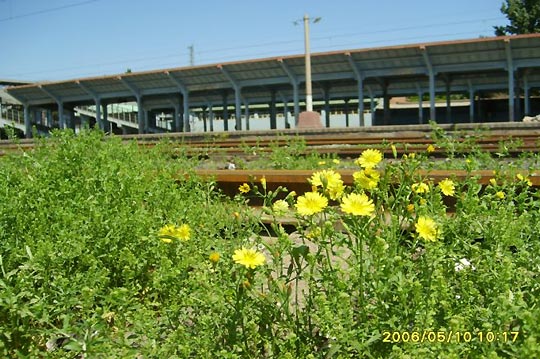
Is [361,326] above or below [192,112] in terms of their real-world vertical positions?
below

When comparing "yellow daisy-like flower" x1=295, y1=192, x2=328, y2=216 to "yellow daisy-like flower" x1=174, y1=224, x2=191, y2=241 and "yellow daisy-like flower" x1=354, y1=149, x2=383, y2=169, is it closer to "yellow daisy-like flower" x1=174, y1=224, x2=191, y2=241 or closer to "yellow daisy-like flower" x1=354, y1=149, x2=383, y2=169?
"yellow daisy-like flower" x1=354, y1=149, x2=383, y2=169

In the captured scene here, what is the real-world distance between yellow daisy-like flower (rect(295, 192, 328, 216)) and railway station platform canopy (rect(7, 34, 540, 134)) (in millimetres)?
26903

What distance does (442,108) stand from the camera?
53.9m

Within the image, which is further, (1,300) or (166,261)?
(166,261)

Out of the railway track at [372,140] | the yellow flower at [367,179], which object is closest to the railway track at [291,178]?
the railway track at [372,140]

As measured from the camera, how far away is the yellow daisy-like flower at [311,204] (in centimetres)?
212

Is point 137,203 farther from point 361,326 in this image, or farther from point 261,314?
point 361,326

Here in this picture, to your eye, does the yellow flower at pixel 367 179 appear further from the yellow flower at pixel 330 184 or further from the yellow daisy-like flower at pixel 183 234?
the yellow daisy-like flower at pixel 183 234

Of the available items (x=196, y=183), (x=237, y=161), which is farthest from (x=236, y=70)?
(x=196, y=183)

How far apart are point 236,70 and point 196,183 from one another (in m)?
30.1

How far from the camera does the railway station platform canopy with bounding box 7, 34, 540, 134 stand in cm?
2791

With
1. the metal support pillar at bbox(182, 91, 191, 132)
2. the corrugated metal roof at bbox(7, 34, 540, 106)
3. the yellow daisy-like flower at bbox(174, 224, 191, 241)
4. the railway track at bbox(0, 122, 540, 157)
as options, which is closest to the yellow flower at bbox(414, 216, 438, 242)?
the yellow daisy-like flower at bbox(174, 224, 191, 241)

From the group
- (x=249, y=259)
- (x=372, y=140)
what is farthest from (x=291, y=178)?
(x=372, y=140)
